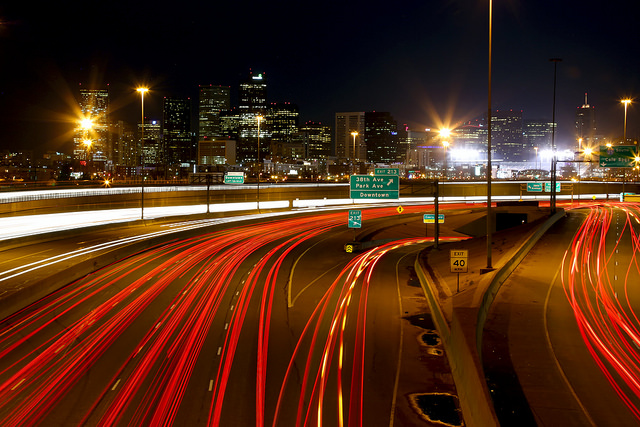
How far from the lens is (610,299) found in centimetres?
2153

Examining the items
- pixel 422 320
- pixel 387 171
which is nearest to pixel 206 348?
pixel 422 320

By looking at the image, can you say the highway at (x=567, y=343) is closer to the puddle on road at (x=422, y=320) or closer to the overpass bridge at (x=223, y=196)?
the puddle on road at (x=422, y=320)

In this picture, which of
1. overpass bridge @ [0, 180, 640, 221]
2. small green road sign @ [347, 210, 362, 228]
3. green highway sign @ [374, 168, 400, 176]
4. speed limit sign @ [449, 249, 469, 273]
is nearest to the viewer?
speed limit sign @ [449, 249, 469, 273]

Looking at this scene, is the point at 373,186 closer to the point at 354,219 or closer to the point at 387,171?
the point at 387,171

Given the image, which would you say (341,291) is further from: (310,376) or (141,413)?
(141,413)

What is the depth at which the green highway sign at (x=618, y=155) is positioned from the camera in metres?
45.4

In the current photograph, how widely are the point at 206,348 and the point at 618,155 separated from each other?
41.9 metres

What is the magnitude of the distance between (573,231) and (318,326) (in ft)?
100

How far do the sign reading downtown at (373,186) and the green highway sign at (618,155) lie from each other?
18.5 metres

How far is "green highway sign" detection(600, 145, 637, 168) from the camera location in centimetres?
4541

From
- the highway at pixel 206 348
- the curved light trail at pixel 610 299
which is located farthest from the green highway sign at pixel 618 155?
the highway at pixel 206 348

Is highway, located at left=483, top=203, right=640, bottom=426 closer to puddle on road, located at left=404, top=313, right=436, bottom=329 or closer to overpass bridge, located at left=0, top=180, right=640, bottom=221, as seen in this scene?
puddle on road, located at left=404, top=313, right=436, bottom=329

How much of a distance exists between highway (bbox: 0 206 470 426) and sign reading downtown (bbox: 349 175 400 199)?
538 inches

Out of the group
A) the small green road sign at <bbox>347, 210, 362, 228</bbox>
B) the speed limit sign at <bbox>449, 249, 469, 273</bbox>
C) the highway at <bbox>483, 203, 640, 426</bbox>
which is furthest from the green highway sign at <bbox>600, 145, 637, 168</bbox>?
the speed limit sign at <bbox>449, 249, 469, 273</bbox>
